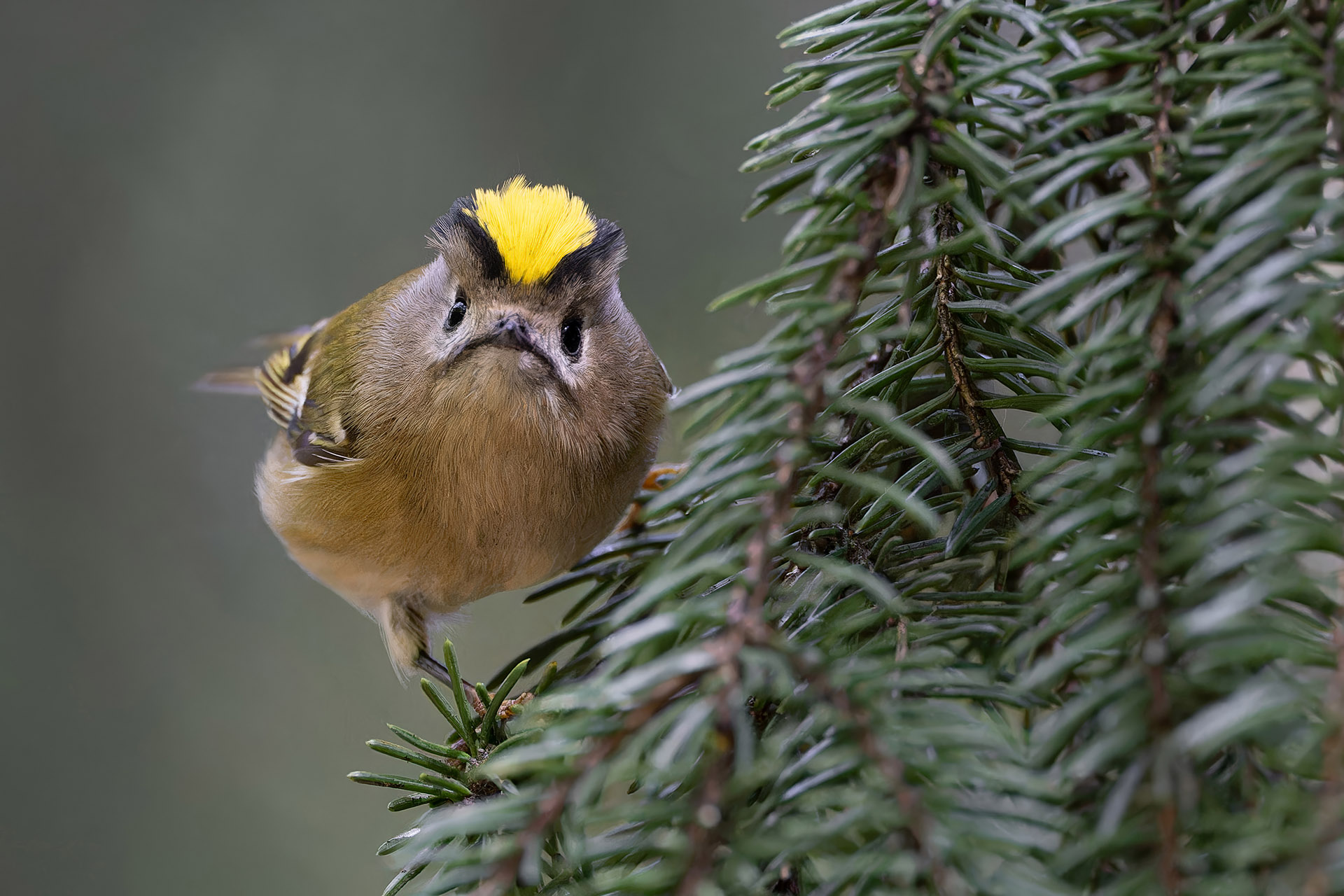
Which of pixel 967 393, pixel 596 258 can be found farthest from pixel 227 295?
pixel 967 393

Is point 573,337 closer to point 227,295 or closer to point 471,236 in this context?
point 471,236

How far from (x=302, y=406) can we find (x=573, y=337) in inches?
23.0

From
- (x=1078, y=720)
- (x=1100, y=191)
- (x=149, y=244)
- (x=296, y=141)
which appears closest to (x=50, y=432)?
(x=149, y=244)

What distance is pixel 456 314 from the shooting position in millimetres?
1182

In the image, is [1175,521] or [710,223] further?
[710,223]

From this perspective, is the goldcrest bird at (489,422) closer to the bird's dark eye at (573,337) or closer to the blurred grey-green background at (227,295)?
the bird's dark eye at (573,337)

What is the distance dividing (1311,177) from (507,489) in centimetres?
85

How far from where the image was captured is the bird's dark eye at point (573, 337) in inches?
44.9

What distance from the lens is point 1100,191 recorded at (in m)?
0.68

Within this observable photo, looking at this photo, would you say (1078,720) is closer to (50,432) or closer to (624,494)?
(624,494)

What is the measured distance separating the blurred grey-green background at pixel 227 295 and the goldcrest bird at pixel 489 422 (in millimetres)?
726

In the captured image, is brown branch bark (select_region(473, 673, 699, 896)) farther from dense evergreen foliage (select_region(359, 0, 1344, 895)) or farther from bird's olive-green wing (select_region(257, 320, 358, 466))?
bird's olive-green wing (select_region(257, 320, 358, 466))

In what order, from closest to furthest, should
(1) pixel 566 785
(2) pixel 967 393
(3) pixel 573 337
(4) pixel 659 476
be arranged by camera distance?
1. (1) pixel 566 785
2. (2) pixel 967 393
3. (3) pixel 573 337
4. (4) pixel 659 476

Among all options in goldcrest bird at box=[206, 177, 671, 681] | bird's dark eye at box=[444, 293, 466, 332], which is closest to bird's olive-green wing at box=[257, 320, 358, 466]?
goldcrest bird at box=[206, 177, 671, 681]
